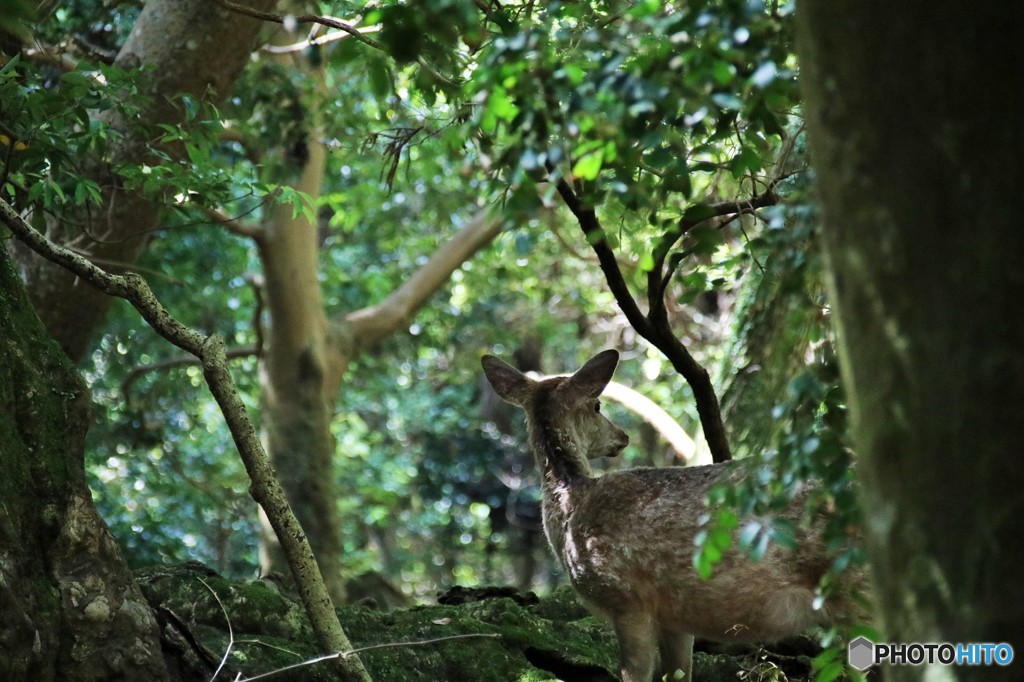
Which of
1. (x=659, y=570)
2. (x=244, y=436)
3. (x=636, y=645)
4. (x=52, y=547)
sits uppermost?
(x=244, y=436)

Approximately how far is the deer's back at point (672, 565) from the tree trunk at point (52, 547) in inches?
81.8

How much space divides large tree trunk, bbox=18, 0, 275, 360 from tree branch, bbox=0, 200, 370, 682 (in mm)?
2768

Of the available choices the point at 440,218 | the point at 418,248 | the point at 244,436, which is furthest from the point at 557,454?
the point at 418,248

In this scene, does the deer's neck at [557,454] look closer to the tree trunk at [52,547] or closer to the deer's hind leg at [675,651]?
the deer's hind leg at [675,651]

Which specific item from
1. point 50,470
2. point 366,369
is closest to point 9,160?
point 50,470

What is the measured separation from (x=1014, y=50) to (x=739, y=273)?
452cm

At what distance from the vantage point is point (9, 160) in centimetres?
535

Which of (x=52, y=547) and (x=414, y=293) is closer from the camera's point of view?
(x=52, y=547)

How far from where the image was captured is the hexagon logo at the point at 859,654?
3.31 m

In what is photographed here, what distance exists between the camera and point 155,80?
774cm

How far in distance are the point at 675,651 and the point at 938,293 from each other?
3.74 m

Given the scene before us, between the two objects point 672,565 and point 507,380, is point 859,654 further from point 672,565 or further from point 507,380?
point 507,380

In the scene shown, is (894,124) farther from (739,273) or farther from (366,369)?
(366,369)

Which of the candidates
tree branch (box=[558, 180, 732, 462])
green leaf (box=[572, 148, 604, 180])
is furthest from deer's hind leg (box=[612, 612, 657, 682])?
green leaf (box=[572, 148, 604, 180])
